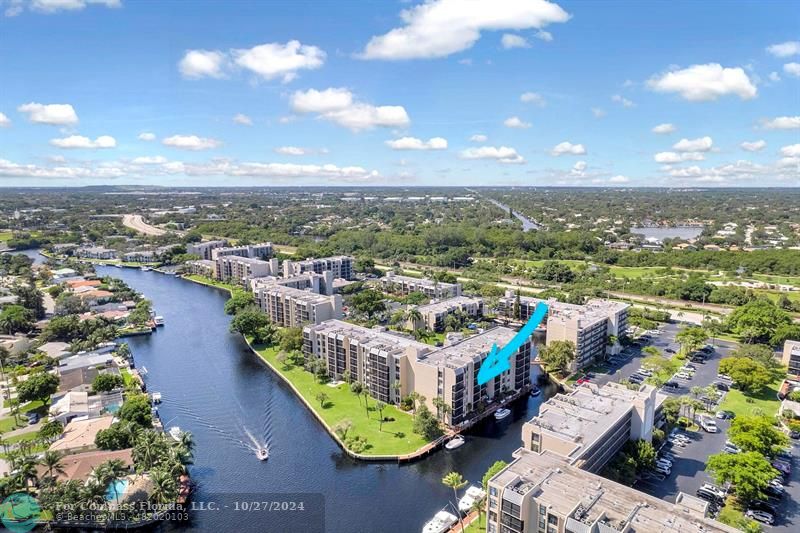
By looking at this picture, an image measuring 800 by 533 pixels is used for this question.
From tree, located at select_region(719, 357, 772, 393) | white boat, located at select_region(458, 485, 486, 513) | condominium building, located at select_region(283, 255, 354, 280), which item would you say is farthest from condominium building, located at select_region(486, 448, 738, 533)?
condominium building, located at select_region(283, 255, 354, 280)

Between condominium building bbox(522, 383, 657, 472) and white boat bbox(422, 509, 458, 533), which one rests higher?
condominium building bbox(522, 383, 657, 472)

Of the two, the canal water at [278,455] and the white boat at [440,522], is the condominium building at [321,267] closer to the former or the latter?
the canal water at [278,455]

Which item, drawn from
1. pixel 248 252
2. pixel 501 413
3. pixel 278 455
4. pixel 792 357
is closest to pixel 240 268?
pixel 248 252

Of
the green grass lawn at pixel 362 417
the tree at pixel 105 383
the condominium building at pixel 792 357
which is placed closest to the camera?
the green grass lawn at pixel 362 417

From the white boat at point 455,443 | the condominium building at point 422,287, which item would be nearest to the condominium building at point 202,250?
the condominium building at point 422,287

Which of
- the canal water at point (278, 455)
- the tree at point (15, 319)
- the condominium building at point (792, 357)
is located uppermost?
the tree at point (15, 319)

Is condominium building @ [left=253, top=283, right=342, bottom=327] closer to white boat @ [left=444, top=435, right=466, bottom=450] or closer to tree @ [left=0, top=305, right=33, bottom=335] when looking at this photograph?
white boat @ [left=444, top=435, right=466, bottom=450]
